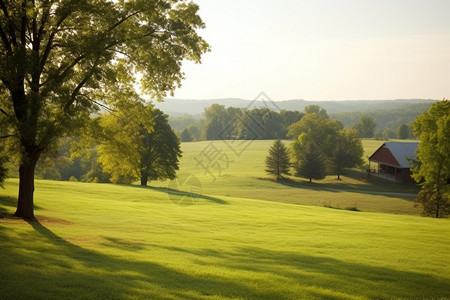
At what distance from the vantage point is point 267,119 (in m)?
124

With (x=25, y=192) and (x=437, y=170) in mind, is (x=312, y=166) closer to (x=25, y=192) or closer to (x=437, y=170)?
(x=437, y=170)

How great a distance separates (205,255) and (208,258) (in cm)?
53

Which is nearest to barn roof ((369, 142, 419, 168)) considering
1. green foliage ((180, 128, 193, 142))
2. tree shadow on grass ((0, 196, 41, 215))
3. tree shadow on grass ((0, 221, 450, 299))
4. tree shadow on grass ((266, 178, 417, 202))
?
tree shadow on grass ((266, 178, 417, 202))

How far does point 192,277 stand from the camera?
980cm

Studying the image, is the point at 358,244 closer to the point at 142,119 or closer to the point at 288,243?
the point at 288,243

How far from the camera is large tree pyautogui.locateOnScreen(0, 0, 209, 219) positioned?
14352mm

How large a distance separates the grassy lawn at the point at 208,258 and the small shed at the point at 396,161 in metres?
42.4

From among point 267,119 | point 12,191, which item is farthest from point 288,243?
point 267,119

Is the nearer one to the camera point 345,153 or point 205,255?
point 205,255

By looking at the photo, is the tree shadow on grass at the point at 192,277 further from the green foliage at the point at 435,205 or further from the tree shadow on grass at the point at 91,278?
the green foliage at the point at 435,205

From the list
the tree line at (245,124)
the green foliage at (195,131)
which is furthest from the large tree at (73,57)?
the green foliage at (195,131)

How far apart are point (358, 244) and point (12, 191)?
23402 mm

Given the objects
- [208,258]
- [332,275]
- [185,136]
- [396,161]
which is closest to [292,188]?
[396,161]

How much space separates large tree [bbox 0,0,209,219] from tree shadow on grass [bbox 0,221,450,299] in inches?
177
